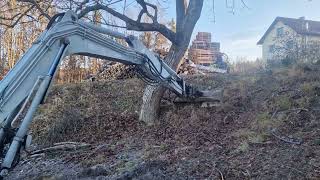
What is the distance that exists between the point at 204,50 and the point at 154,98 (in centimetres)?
973

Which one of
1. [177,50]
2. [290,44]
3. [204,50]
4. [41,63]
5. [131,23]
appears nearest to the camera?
[41,63]

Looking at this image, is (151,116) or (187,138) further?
(151,116)

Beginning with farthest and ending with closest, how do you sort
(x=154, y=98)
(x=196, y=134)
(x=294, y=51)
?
(x=294, y=51), (x=154, y=98), (x=196, y=134)

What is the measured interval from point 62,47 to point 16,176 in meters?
3.84

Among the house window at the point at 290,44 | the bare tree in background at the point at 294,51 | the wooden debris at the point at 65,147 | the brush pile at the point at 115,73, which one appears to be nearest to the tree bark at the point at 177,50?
the wooden debris at the point at 65,147

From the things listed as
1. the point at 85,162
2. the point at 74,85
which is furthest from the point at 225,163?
the point at 74,85

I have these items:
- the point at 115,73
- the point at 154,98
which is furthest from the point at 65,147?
the point at 115,73

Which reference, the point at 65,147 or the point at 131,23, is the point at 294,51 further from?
the point at 65,147

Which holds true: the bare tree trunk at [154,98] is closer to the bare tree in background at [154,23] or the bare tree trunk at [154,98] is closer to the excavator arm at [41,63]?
the bare tree in background at [154,23]

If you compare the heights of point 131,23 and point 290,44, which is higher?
point 131,23

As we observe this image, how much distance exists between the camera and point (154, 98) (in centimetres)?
915

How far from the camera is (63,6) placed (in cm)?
→ 866

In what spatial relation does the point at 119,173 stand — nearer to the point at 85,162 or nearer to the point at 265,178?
the point at 85,162

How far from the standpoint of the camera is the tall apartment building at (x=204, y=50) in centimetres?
1689
